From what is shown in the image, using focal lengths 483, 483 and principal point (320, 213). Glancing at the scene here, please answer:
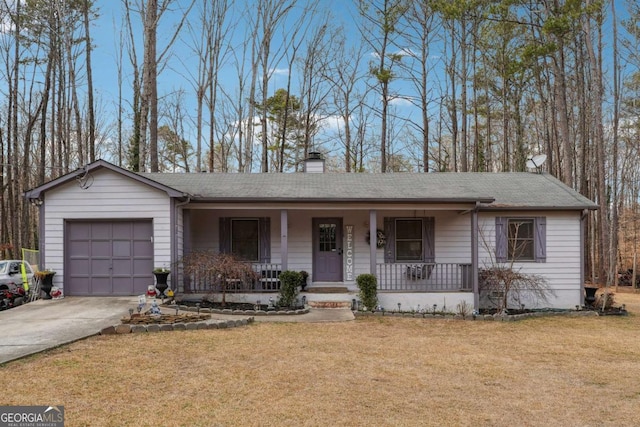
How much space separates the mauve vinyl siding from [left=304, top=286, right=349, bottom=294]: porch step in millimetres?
3879

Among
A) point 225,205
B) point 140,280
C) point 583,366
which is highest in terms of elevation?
point 225,205

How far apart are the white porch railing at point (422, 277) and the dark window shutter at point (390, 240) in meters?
0.23

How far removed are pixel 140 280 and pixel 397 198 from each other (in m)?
6.32

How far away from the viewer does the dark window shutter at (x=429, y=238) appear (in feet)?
41.7

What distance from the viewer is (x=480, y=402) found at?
191 inches

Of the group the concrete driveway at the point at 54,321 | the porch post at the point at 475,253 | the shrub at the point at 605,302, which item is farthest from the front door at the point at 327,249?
the shrub at the point at 605,302

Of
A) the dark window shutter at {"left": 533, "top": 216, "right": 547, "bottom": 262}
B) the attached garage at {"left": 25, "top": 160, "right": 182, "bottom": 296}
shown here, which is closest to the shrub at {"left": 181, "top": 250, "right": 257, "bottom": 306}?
the attached garage at {"left": 25, "top": 160, "right": 182, "bottom": 296}

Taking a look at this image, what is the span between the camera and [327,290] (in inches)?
472

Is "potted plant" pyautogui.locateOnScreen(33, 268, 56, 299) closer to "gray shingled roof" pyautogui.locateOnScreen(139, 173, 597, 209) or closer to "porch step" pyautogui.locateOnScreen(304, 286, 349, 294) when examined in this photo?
"gray shingled roof" pyautogui.locateOnScreen(139, 173, 597, 209)

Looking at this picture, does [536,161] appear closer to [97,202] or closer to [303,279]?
[303,279]

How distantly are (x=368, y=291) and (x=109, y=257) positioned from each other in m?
6.09

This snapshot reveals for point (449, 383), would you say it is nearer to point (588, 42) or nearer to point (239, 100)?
point (588, 42)

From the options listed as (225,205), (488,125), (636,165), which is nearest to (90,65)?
(225,205)

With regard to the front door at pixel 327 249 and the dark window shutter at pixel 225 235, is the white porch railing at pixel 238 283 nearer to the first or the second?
the dark window shutter at pixel 225 235
